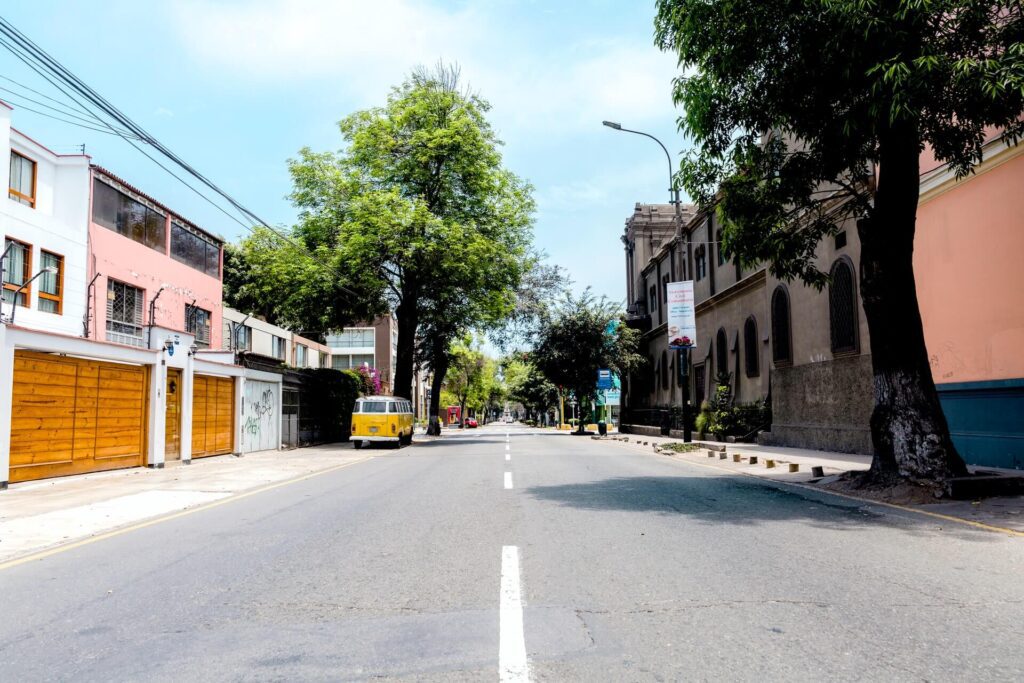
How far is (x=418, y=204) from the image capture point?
98.5 feet

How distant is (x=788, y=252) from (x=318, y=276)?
2176 cm

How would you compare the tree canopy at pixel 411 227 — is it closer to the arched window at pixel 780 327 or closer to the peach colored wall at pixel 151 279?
the peach colored wall at pixel 151 279

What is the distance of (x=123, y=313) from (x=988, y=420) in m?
25.1

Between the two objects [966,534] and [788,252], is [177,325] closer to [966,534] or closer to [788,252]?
[788,252]

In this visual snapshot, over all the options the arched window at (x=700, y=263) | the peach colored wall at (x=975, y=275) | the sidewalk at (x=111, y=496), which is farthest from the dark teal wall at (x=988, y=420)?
the arched window at (x=700, y=263)

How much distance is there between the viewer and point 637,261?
5572 centimetres

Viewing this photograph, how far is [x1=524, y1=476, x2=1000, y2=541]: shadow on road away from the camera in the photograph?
8.62m

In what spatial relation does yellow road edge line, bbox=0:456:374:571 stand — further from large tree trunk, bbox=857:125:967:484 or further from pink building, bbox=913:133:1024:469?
pink building, bbox=913:133:1024:469

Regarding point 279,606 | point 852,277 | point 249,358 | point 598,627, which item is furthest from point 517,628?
point 249,358

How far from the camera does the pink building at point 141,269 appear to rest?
76.5ft

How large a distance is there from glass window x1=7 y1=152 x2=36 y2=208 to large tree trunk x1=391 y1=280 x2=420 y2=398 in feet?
48.3

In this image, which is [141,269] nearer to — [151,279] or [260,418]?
[151,279]

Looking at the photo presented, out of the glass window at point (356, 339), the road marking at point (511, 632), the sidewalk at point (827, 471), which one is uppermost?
the glass window at point (356, 339)

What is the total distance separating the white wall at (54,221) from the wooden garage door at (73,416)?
17.8 feet
